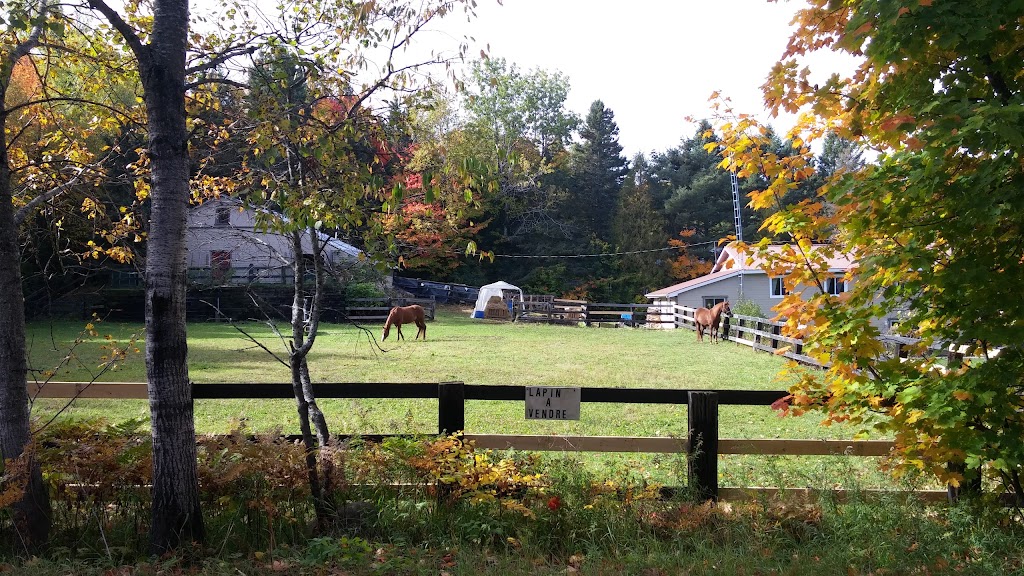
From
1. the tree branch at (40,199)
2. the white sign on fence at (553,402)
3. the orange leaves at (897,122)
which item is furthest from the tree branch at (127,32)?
the orange leaves at (897,122)

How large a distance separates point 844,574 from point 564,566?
4.97ft

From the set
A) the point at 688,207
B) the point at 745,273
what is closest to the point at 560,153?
the point at 688,207

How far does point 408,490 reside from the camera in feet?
16.5

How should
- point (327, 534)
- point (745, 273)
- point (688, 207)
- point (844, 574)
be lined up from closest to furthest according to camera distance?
point (844, 574), point (327, 534), point (745, 273), point (688, 207)

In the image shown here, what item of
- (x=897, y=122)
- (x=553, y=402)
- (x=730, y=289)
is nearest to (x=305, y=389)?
(x=553, y=402)

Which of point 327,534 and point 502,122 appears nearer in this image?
point 327,534

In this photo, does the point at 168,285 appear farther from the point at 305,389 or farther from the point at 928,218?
the point at 928,218

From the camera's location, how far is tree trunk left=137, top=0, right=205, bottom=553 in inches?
173

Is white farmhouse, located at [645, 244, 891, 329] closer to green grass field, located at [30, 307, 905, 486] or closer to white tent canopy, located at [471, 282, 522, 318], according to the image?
white tent canopy, located at [471, 282, 522, 318]

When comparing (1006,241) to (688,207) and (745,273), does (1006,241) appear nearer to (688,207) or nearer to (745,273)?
(745,273)

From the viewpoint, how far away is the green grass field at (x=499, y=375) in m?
8.16

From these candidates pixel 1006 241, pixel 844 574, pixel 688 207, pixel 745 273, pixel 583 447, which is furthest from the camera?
pixel 688 207

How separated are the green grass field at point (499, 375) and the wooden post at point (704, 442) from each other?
0.46 m

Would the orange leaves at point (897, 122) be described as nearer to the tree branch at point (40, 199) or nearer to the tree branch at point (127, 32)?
the tree branch at point (127, 32)
